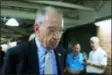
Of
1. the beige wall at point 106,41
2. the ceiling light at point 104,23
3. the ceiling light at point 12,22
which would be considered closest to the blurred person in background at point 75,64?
the beige wall at point 106,41

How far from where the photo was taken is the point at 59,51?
4.29ft

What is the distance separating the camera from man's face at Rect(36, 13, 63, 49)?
1.21 m

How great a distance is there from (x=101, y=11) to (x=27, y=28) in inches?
79.4

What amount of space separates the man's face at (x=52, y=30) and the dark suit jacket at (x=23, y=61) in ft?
0.20

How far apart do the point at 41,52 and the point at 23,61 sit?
3.4 inches

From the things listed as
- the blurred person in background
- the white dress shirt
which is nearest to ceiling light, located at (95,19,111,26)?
the white dress shirt

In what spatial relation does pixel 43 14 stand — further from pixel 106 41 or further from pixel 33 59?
pixel 106 41

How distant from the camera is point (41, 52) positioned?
1.25 m

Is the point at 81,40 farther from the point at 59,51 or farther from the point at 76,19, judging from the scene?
the point at 59,51

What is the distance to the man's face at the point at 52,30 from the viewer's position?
3.98 feet

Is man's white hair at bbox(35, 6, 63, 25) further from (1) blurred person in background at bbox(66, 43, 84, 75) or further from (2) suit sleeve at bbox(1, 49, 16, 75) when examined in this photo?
(1) blurred person in background at bbox(66, 43, 84, 75)

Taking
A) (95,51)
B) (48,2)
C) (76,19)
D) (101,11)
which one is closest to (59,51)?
(95,51)

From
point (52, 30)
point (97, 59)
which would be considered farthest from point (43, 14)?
point (97, 59)

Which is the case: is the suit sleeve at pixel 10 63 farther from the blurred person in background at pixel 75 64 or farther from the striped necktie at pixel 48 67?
the blurred person in background at pixel 75 64
